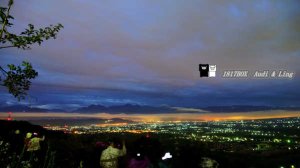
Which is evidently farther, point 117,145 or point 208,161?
point 117,145

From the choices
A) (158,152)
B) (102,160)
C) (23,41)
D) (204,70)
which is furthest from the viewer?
(204,70)

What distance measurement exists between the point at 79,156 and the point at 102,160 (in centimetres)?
185

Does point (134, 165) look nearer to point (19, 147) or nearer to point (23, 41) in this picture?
point (23, 41)

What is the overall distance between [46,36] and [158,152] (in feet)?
13.8

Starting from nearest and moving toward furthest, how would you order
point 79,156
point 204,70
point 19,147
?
point 79,156 → point 204,70 → point 19,147

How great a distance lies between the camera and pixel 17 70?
870 cm

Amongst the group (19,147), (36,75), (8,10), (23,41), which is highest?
(8,10)

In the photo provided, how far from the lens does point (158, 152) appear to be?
7887 millimetres

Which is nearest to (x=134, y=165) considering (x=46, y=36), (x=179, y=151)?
(x=179, y=151)

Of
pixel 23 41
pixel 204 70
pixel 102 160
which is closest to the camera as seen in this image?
pixel 23 41

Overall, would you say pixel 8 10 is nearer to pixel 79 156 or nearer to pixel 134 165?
pixel 134 165

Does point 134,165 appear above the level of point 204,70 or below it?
below

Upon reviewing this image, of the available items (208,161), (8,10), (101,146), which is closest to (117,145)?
(101,146)

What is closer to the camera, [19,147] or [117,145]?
[117,145]
